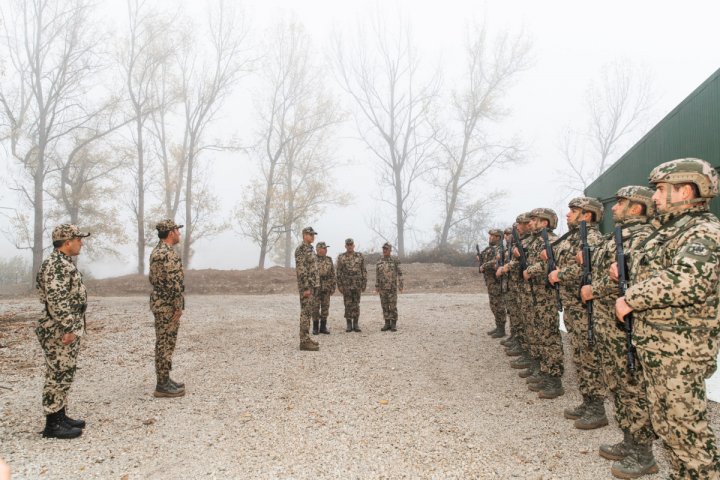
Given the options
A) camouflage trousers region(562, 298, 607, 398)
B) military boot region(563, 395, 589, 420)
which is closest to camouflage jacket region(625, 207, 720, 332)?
camouflage trousers region(562, 298, 607, 398)

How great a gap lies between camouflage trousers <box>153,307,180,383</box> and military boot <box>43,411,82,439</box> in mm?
1173

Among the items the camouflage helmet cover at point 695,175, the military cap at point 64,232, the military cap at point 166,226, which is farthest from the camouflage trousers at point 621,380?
the military cap at point 64,232

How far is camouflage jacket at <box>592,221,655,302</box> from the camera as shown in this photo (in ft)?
10.8

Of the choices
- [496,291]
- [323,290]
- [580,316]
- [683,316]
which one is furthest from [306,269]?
[683,316]

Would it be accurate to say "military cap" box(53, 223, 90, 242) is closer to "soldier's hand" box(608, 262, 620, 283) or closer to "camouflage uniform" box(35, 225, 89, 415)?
"camouflage uniform" box(35, 225, 89, 415)

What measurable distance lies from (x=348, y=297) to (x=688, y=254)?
7.48 m

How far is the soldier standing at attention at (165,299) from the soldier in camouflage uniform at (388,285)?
505cm

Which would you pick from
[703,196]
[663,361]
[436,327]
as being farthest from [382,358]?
[703,196]

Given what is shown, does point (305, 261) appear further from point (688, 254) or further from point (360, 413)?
point (688, 254)

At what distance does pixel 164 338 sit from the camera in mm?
5164

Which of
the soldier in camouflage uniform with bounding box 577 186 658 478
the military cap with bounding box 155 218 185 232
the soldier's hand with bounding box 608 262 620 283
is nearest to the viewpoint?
the soldier's hand with bounding box 608 262 620 283

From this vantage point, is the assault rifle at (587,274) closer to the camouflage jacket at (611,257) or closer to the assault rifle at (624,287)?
the camouflage jacket at (611,257)

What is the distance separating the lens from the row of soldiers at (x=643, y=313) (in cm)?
251

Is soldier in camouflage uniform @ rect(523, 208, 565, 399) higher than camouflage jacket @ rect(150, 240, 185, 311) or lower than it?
lower
